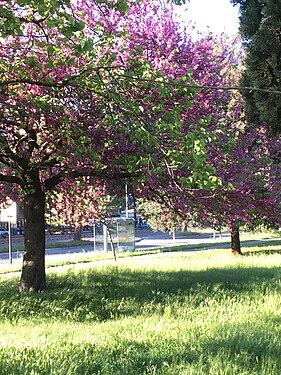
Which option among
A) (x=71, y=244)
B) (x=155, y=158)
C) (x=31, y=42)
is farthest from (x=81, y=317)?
(x=71, y=244)

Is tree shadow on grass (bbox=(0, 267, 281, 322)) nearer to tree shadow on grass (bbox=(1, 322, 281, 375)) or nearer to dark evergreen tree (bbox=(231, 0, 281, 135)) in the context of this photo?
tree shadow on grass (bbox=(1, 322, 281, 375))

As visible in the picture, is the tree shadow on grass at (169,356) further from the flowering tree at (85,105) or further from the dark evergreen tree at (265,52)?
the dark evergreen tree at (265,52)

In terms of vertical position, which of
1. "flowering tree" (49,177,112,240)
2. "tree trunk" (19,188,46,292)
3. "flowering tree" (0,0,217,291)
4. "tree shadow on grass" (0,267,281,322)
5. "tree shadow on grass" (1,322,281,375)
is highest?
"flowering tree" (0,0,217,291)

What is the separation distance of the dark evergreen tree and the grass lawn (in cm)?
358

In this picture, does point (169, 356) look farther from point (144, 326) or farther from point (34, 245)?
point (34, 245)

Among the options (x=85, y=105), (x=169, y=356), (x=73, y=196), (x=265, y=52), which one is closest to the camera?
(x=169, y=356)

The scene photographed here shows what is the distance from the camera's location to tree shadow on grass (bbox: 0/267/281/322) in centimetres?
716

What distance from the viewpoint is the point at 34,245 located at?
8.89 meters

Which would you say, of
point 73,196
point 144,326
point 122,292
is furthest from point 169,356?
point 73,196

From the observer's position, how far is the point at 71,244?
4009 centimetres

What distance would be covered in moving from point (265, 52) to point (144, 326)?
5975mm

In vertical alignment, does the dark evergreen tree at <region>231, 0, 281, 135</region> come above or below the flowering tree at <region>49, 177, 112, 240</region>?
above

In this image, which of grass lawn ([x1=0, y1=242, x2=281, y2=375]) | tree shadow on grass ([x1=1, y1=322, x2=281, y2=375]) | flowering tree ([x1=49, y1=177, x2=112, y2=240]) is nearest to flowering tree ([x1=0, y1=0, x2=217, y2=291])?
flowering tree ([x1=49, y1=177, x2=112, y2=240])

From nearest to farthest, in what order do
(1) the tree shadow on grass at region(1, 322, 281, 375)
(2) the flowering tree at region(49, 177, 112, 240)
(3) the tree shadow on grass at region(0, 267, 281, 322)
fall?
1. (1) the tree shadow on grass at region(1, 322, 281, 375)
2. (3) the tree shadow on grass at region(0, 267, 281, 322)
3. (2) the flowering tree at region(49, 177, 112, 240)
